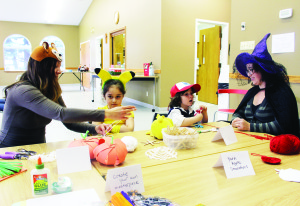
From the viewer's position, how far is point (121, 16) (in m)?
7.01

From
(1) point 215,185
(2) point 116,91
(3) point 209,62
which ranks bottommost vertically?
(1) point 215,185

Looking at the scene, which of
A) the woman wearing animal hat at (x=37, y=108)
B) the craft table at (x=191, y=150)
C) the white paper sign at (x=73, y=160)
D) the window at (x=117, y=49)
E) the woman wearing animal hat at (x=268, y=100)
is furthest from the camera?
the window at (x=117, y=49)

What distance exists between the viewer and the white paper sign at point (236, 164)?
38.8 inches

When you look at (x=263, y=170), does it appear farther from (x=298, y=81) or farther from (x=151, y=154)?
(x=298, y=81)

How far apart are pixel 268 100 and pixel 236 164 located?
3.05 feet

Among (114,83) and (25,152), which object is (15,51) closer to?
(114,83)

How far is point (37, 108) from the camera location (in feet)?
4.47

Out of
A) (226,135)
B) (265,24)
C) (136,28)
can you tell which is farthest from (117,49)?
(226,135)

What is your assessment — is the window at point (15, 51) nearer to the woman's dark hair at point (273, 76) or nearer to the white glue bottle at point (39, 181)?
the woman's dark hair at point (273, 76)

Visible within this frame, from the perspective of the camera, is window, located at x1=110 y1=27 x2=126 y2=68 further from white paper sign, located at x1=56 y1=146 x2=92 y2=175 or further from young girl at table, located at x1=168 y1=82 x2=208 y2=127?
white paper sign, located at x1=56 y1=146 x2=92 y2=175

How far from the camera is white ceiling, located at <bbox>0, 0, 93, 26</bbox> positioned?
9.24 meters

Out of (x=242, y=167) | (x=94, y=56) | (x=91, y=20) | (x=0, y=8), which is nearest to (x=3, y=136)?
(x=242, y=167)

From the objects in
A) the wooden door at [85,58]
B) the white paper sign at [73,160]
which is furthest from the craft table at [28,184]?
the wooden door at [85,58]

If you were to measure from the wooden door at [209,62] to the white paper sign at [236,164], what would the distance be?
5332mm
